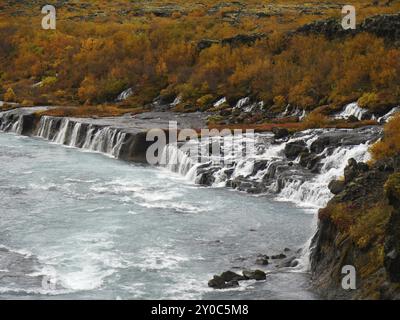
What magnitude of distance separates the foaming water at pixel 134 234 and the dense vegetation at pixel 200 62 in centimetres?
2146

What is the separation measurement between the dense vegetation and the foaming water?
70.4 feet

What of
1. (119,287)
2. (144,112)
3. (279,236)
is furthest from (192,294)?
(144,112)

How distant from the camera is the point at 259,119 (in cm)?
6500

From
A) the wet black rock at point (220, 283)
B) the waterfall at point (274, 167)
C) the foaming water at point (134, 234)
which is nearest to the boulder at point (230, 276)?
the wet black rock at point (220, 283)

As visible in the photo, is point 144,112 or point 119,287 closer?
point 119,287

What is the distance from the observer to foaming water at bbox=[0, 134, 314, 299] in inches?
1084

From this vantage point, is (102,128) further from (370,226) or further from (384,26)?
(370,226)

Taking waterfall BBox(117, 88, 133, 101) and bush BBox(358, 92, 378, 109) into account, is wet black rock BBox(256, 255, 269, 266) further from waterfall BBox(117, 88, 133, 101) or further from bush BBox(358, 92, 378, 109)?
waterfall BBox(117, 88, 133, 101)

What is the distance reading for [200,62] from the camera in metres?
87.1

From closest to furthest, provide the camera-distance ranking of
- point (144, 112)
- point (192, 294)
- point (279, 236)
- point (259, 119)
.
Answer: point (192, 294)
point (279, 236)
point (259, 119)
point (144, 112)

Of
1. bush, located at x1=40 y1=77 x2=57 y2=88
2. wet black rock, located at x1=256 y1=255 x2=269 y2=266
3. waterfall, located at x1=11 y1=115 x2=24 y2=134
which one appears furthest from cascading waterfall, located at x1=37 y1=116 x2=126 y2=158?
wet black rock, located at x1=256 y1=255 x2=269 y2=266

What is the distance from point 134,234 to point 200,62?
5457cm

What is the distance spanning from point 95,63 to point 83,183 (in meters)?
53.7

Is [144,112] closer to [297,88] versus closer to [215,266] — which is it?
[297,88]
